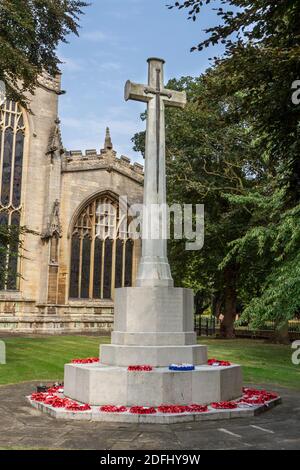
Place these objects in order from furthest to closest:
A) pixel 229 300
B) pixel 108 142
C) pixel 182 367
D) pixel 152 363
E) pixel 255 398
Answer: pixel 108 142 → pixel 229 300 → pixel 255 398 → pixel 152 363 → pixel 182 367

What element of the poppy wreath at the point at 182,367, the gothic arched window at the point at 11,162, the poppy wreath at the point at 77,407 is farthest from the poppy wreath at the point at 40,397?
the gothic arched window at the point at 11,162

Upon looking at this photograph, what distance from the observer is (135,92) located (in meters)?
10.8

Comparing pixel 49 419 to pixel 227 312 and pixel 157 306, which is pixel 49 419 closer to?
pixel 157 306

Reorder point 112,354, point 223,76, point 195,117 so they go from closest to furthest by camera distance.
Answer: point 223,76, point 112,354, point 195,117

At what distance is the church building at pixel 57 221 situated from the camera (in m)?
29.2

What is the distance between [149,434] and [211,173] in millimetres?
20241

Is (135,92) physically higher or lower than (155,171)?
higher

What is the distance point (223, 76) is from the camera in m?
8.46

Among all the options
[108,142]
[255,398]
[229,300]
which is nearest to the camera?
[255,398]

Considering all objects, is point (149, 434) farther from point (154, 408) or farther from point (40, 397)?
point (40, 397)

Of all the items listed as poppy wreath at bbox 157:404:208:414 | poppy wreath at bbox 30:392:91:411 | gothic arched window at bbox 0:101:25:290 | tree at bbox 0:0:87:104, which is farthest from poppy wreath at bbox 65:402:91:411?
gothic arched window at bbox 0:101:25:290

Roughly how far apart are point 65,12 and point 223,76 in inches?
438

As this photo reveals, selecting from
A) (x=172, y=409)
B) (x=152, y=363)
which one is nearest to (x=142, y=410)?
(x=172, y=409)
